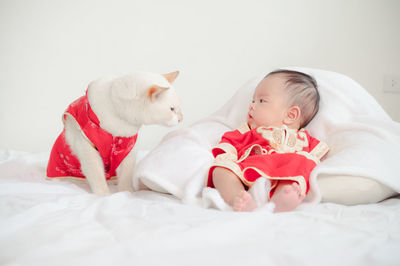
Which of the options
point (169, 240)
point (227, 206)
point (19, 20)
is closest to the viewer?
point (169, 240)

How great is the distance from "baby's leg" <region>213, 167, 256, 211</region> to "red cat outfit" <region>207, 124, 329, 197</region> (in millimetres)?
18

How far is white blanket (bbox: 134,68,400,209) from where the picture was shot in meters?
0.93

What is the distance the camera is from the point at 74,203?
0.94m

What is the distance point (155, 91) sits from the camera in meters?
1.05

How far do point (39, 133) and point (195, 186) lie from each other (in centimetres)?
144

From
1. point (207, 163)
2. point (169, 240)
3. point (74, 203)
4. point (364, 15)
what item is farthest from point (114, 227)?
point (364, 15)

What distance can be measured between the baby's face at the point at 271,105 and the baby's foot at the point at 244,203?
1.41 feet

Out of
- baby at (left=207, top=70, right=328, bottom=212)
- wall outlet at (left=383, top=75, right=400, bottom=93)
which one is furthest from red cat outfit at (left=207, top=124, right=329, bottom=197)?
wall outlet at (left=383, top=75, right=400, bottom=93)

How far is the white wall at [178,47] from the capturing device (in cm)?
193

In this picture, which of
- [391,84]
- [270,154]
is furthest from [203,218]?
[391,84]

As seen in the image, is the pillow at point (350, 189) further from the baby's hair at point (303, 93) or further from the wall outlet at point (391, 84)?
the wall outlet at point (391, 84)

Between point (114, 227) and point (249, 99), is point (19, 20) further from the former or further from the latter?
point (114, 227)

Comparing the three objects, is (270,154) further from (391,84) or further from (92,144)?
(391,84)

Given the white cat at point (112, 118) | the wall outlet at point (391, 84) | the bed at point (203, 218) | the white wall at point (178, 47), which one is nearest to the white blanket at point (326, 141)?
the bed at point (203, 218)
